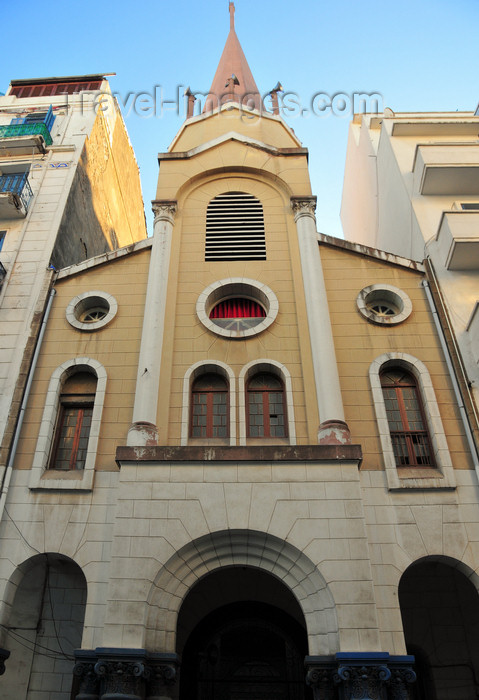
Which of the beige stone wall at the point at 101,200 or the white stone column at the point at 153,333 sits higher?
the beige stone wall at the point at 101,200

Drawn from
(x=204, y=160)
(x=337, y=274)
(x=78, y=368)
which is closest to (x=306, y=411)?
(x=337, y=274)

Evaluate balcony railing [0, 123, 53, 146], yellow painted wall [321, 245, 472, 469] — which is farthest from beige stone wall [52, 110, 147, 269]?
yellow painted wall [321, 245, 472, 469]

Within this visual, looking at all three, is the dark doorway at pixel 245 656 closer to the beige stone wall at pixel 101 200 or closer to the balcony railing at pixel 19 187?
the beige stone wall at pixel 101 200

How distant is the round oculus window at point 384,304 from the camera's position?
1417 centimetres

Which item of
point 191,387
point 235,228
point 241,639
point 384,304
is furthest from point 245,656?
point 235,228

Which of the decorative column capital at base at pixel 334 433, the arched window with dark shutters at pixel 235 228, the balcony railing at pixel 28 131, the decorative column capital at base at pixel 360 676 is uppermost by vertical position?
the balcony railing at pixel 28 131

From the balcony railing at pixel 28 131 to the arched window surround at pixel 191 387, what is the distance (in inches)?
484

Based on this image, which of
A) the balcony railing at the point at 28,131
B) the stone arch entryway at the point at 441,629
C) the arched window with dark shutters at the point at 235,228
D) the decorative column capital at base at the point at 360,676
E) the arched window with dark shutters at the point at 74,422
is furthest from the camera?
the balcony railing at the point at 28,131

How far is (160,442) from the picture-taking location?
12.1m

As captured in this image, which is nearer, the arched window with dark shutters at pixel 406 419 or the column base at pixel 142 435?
the column base at pixel 142 435

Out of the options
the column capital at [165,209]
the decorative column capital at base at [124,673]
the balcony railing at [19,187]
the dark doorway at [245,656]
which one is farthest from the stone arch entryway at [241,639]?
the balcony railing at [19,187]

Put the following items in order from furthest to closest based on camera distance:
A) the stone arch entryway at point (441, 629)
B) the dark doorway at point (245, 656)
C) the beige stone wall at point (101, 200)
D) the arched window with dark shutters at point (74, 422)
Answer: the beige stone wall at point (101, 200), the arched window with dark shutters at point (74, 422), the dark doorway at point (245, 656), the stone arch entryway at point (441, 629)

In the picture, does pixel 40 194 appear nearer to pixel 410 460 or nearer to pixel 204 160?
pixel 204 160

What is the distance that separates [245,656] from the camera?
12.6m
